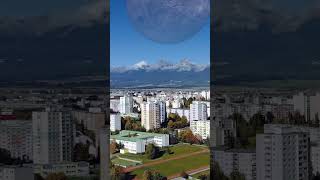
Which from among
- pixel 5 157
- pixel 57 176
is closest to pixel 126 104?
pixel 57 176

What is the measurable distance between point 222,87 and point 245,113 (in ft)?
1.12

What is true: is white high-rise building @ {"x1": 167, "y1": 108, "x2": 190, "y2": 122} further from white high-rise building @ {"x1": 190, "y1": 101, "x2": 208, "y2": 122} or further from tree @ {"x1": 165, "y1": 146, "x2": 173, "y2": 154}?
tree @ {"x1": 165, "y1": 146, "x2": 173, "y2": 154}

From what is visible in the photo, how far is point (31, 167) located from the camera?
3.74m

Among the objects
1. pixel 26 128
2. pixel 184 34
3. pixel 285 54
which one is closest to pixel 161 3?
pixel 184 34

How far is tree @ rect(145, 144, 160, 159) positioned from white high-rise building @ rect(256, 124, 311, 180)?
1.18 metres

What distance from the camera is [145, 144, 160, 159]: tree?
4.71m

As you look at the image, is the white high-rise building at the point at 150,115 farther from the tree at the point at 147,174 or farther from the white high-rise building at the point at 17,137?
the white high-rise building at the point at 17,137

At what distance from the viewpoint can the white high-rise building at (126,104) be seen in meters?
4.72

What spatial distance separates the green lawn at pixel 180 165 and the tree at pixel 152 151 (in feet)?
0.36

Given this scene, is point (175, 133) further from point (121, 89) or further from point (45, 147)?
point (45, 147)

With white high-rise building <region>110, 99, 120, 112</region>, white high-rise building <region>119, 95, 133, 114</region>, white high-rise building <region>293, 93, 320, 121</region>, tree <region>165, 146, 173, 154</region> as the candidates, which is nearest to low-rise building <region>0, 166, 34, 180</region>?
white high-rise building <region>110, 99, 120, 112</region>

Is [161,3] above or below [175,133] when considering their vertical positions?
above

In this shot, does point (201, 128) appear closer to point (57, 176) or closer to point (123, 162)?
point (123, 162)

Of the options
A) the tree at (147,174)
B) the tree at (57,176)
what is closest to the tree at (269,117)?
the tree at (147,174)
